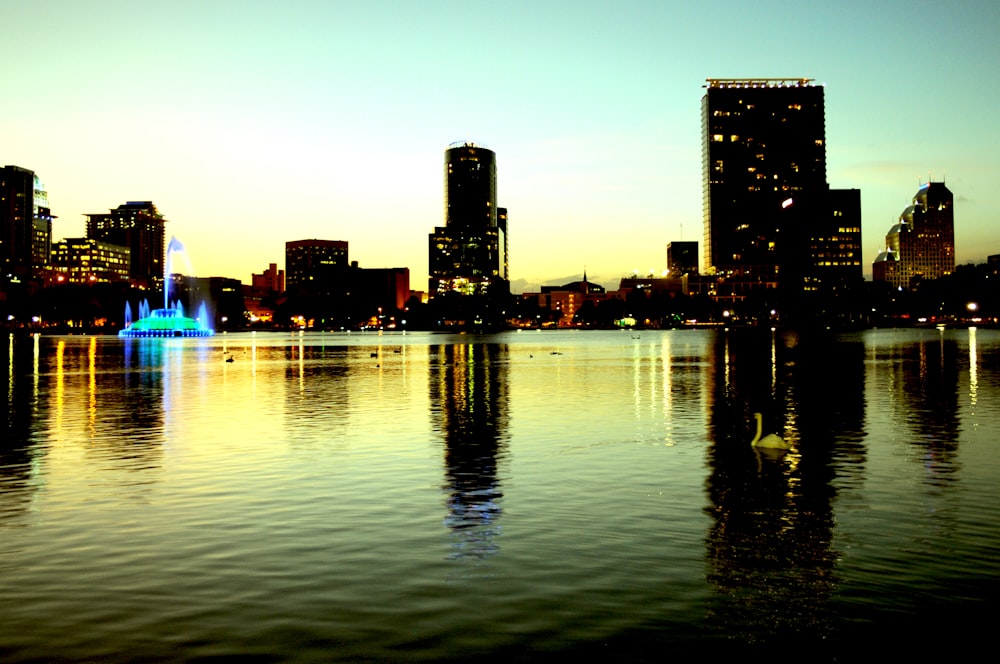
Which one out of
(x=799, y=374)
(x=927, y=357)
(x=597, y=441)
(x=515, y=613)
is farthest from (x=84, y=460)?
(x=927, y=357)

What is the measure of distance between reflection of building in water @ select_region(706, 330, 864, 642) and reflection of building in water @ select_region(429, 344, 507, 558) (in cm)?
448

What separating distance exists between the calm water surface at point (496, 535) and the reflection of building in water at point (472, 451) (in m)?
0.15

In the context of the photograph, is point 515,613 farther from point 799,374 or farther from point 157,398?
point 799,374

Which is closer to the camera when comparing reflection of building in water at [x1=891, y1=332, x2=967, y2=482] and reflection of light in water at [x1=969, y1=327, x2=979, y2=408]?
reflection of building in water at [x1=891, y1=332, x2=967, y2=482]

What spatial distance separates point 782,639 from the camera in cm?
1217

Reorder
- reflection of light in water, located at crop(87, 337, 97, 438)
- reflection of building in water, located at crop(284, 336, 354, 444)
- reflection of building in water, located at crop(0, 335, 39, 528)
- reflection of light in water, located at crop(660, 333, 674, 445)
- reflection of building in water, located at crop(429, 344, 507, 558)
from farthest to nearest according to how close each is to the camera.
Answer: reflection of light in water, located at crop(87, 337, 97, 438), reflection of building in water, located at crop(284, 336, 354, 444), reflection of light in water, located at crop(660, 333, 674, 445), reflection of building in water, located at crop(0, 335, 39, 528), reflection of building in water, located at crop(429, 344, 507, 558)

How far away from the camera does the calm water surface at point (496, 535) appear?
12453 millimetres

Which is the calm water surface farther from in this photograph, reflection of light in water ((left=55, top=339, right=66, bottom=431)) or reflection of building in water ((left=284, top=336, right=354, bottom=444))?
reflection of light in water ((left=55, top=339, right=66, bottom=431))

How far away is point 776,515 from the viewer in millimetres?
19969

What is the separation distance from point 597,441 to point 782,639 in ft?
68.0

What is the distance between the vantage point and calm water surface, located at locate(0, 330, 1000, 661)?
12453mm

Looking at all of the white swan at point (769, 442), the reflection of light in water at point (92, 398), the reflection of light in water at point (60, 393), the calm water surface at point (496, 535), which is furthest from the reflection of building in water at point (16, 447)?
the white swan at point (769, 442)

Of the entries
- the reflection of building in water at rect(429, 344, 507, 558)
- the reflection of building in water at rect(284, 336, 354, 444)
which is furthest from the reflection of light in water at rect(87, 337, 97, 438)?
the reflection of building in water at rect(429, 344, 507, 558)

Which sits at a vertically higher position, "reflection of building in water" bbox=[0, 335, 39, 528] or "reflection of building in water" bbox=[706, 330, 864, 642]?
"reflection of building in water" bbox=[0, 335, 39, 528]
